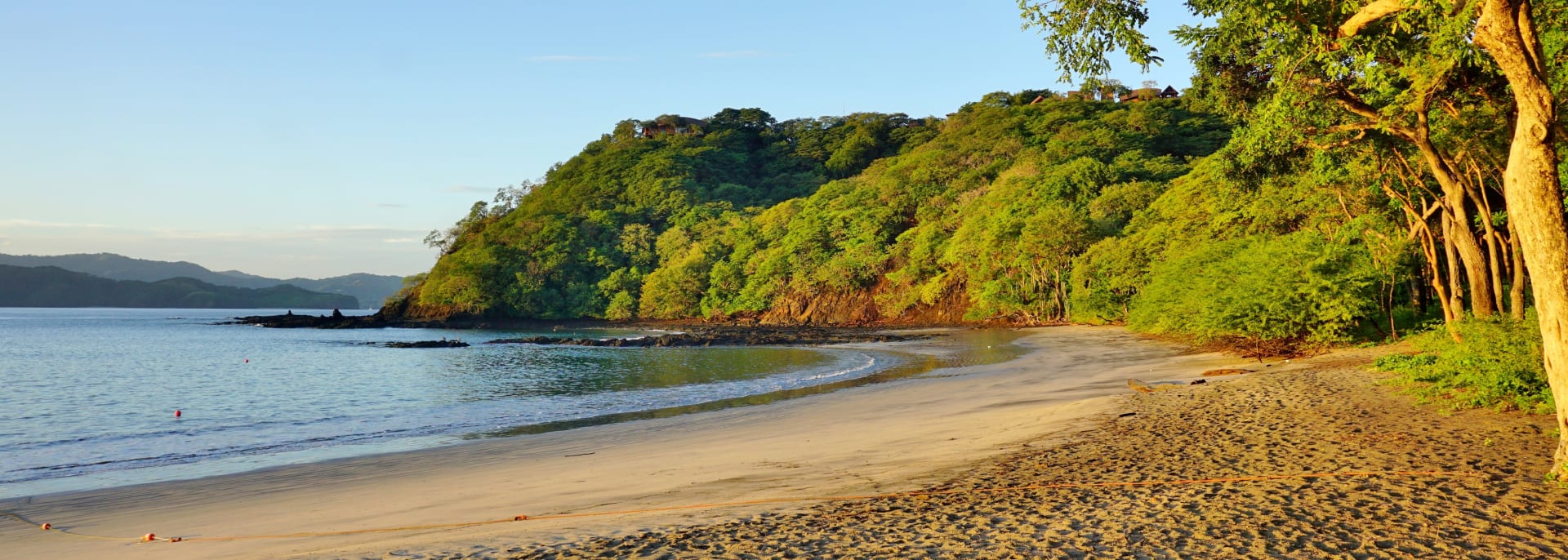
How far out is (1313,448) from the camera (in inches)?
360

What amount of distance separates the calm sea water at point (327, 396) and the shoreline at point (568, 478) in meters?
1.98

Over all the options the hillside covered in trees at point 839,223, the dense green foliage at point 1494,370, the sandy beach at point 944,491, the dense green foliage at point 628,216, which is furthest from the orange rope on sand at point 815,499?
the dense green foliage at point 628,216

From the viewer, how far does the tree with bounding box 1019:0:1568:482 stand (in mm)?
6770

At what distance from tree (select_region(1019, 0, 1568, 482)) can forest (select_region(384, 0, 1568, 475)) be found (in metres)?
0.03

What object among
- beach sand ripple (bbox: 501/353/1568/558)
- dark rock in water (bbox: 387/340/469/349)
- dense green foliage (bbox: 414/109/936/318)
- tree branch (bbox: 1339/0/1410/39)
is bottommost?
beach sand ripple (bbox: 501/353/1568/558)

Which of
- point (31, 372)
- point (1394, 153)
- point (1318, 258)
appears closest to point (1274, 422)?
point (1394, 153)

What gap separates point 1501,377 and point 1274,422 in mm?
2477

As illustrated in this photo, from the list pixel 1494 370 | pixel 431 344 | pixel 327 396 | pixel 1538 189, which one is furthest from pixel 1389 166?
pixel 431 344

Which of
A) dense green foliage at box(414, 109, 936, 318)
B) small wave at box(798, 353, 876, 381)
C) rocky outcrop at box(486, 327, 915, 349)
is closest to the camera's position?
small wave at box(798, 353, 876, 381)

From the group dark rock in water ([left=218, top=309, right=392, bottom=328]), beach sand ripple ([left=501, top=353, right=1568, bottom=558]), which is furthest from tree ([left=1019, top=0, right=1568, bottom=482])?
dark rock in water ([left=218, top=309, right=392, bottom=328])

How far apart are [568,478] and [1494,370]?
36.8 ft

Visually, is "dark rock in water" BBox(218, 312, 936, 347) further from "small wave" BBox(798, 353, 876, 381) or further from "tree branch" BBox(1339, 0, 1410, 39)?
"tree branch" BBox(1339, 0, 1410, 39)

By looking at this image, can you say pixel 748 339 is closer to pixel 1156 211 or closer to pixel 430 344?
pixel 430 344

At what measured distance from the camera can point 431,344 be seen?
5300cm
